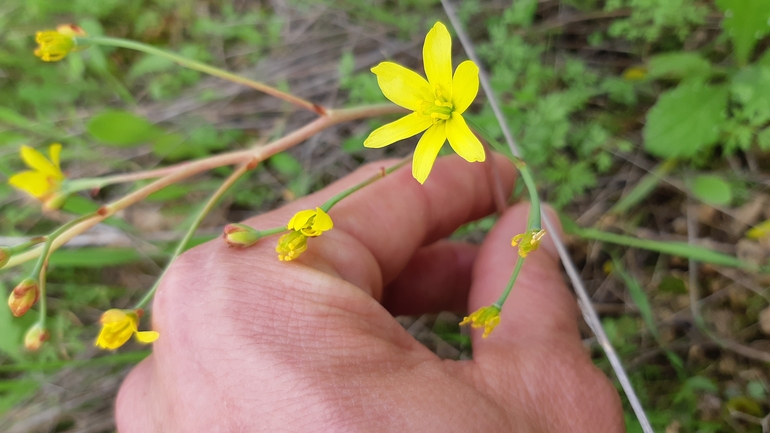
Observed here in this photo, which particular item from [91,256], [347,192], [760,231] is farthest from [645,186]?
[91,256]

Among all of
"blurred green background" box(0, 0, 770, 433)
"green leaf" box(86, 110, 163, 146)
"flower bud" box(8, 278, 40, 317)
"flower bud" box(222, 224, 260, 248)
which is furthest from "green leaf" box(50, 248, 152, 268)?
"flower bud" box(222, 224, 260, 248)

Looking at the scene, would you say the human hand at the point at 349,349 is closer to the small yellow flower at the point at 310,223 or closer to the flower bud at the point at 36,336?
the small yellow flower at the point at 310,223

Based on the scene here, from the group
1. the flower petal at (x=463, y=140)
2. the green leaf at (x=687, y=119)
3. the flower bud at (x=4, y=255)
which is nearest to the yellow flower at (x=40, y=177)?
the flower bud at (x=4, y=255)

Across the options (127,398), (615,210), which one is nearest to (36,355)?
(127,398)

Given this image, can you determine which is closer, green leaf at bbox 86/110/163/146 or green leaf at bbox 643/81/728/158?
green leaf at bbox 643/81/728/158

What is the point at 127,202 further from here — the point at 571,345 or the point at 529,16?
the point at 529,16

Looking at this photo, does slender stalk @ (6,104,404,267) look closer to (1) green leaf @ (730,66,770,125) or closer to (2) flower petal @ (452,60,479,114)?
(2) flower petal @ (452,60,479,114)

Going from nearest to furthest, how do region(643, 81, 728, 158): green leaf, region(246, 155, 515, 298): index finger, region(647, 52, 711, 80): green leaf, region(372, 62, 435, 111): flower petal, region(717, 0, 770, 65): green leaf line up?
region(372, 62, 435, 111): flower petal → region(246, 155, 515, 298): index finger → region(717, 0, 770, 65): green leaf → region(643, 81, 728, 158): green leaf → region(647, 52, 711, 80): green leaf
